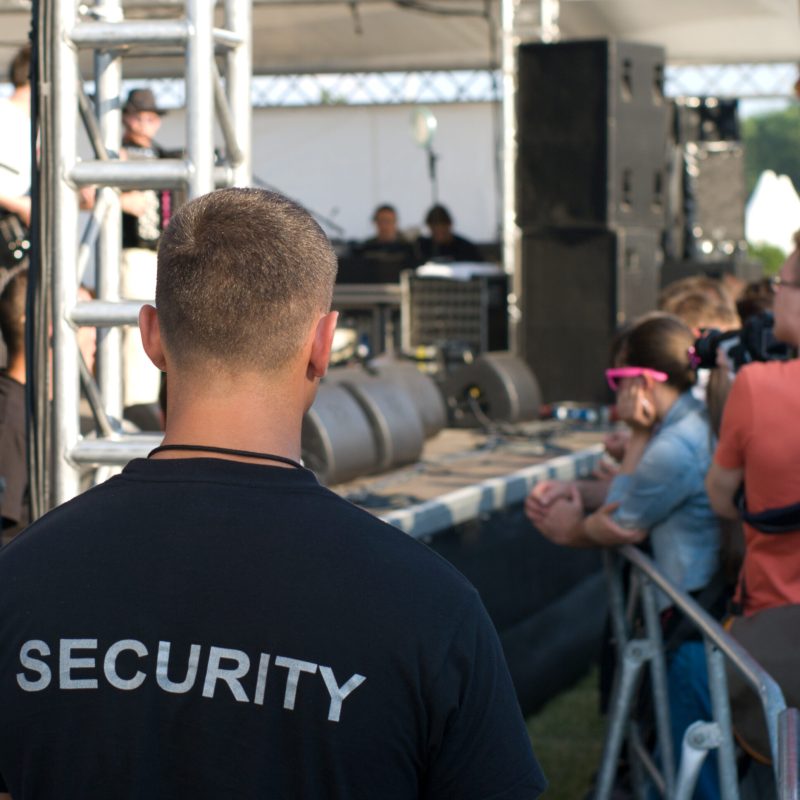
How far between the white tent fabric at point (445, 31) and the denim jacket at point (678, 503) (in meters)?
8.99

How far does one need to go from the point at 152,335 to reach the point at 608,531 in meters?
2.29

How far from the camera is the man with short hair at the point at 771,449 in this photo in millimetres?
2811

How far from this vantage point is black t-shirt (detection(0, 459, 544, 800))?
48.2 inches

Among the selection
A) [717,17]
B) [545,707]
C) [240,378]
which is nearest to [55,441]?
[240,378]

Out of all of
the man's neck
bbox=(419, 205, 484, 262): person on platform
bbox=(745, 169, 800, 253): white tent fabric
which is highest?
bbox=(745, 169, 800, 253): white tent fabric

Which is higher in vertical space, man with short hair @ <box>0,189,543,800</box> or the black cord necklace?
the black cord necklace

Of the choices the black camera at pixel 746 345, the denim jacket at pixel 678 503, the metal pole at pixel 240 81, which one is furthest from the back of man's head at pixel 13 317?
the black camera at pixel 746 345

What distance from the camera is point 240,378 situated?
4.32ft

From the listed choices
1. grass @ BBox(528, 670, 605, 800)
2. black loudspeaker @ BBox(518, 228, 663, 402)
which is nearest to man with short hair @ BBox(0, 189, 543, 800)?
grass @ BBox(528, 670, 605, 800)

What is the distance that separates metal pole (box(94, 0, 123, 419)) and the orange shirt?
4.64 ft

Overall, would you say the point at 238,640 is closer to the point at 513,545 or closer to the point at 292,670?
the point at 292,670

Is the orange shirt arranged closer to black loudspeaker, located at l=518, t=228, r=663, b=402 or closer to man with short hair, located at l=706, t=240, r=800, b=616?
man with short hair, located at l=706, t=240, r=800, b=616

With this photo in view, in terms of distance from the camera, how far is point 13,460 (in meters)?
3.32

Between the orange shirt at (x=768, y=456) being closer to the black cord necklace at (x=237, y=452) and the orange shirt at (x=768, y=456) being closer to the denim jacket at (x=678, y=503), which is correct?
the denim jacket at (x=678, y=503)
